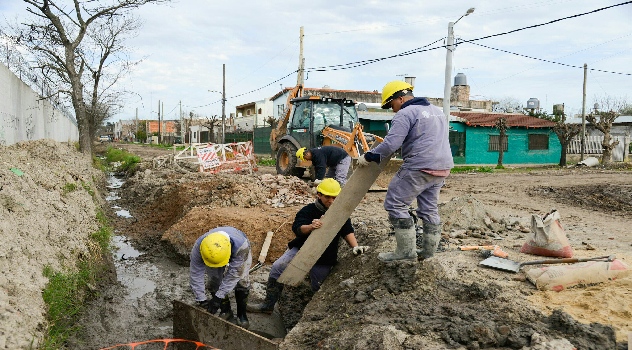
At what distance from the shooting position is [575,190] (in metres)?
13.3

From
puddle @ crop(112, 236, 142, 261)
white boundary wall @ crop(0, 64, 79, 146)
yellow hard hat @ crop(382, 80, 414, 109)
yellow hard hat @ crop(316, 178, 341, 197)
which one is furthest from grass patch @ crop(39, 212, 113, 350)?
white boundary wall @ crop(0, 64, 79, 146)

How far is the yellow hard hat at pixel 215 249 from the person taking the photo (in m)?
4.68

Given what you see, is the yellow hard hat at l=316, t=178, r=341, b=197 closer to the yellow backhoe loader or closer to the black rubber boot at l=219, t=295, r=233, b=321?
the black rubber boot at l=219, t=295, r=233, b=321

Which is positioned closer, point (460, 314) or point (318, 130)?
point (460, 314)

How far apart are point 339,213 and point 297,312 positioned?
1.67 meters

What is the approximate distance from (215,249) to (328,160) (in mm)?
4803

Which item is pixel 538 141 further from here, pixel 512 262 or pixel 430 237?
pixel 430 237

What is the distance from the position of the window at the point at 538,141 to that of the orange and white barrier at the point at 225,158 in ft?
60.4

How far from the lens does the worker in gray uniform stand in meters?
4.23

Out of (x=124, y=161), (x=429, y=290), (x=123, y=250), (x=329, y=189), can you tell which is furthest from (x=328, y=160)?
(x=124, y=161)

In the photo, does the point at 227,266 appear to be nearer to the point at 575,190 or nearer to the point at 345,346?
the point at 345,346

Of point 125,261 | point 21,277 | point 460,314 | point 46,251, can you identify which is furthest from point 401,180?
point 125,261

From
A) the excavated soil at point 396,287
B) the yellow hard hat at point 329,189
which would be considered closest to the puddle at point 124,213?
the excavated soil at point 396,287

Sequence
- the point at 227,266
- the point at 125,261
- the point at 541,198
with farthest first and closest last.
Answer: the point at 541,198
the point at 125,261
the point at 227,266
